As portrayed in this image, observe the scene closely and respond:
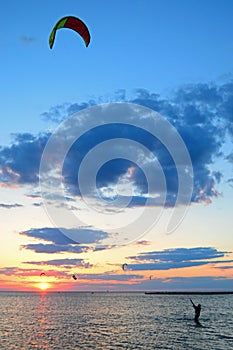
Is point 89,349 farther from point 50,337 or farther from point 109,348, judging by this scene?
point 50,337

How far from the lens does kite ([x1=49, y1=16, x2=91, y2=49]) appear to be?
31772 mm

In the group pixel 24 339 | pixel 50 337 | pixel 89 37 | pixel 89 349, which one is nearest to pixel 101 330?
pixel 50 337

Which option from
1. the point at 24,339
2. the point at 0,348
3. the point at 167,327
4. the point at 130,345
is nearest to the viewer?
the point at 0,348

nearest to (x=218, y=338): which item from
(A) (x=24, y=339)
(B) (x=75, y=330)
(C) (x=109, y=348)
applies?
(C) (x=109, y=348)

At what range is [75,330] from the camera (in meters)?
55.6

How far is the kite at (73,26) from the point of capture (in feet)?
104

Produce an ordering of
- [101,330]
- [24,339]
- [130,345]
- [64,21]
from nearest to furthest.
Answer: [64,21] < [130,345] < [24,339] < [101,330]

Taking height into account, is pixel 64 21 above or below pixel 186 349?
above

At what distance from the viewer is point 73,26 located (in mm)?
32688

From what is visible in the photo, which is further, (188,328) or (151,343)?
(188,328)

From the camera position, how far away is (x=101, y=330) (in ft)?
181

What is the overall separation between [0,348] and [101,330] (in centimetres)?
1902

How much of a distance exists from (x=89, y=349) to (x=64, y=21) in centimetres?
3157

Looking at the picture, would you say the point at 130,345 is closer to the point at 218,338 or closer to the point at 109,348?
the point at 109,348
